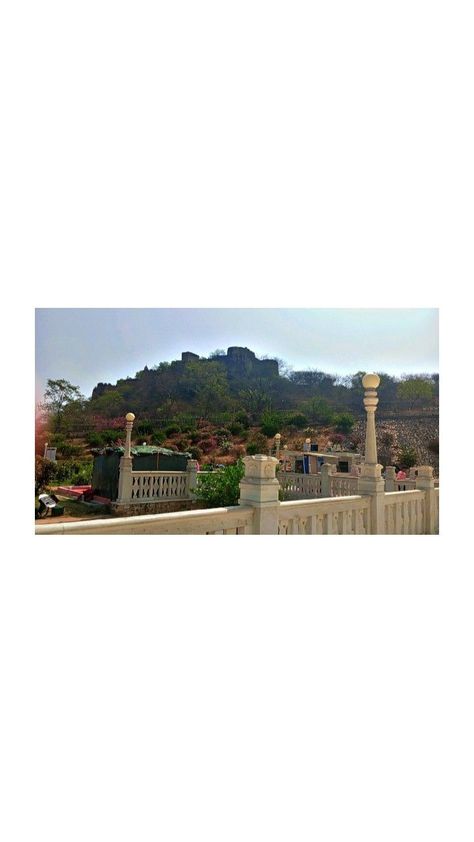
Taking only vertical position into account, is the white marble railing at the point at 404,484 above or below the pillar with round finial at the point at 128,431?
below

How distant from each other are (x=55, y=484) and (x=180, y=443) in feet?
5.16

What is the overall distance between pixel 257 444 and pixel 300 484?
780 millimetres

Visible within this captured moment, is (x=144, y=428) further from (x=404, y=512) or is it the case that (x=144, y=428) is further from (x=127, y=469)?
(x=404, y=512)

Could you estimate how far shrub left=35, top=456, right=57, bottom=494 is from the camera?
18.7ft

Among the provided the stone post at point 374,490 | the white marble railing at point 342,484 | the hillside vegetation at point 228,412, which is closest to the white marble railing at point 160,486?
the hillside vegetation at point 228,412

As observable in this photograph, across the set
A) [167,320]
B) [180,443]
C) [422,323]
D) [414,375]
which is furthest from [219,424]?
[422,323]

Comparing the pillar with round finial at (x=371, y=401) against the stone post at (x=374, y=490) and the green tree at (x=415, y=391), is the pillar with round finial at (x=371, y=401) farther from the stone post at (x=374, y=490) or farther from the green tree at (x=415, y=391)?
the green tree at (x=415, y=391)

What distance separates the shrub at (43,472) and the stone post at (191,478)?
5.27 ft

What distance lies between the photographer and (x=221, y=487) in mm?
6469

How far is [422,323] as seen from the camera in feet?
14.6

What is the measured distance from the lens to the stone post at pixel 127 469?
633cm

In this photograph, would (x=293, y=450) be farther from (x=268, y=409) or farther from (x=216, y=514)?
(x=216, y=514)

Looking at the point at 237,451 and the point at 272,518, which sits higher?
the point at 237,451

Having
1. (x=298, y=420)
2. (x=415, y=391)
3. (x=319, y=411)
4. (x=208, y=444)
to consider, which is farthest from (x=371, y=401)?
(x=208, y=444)
